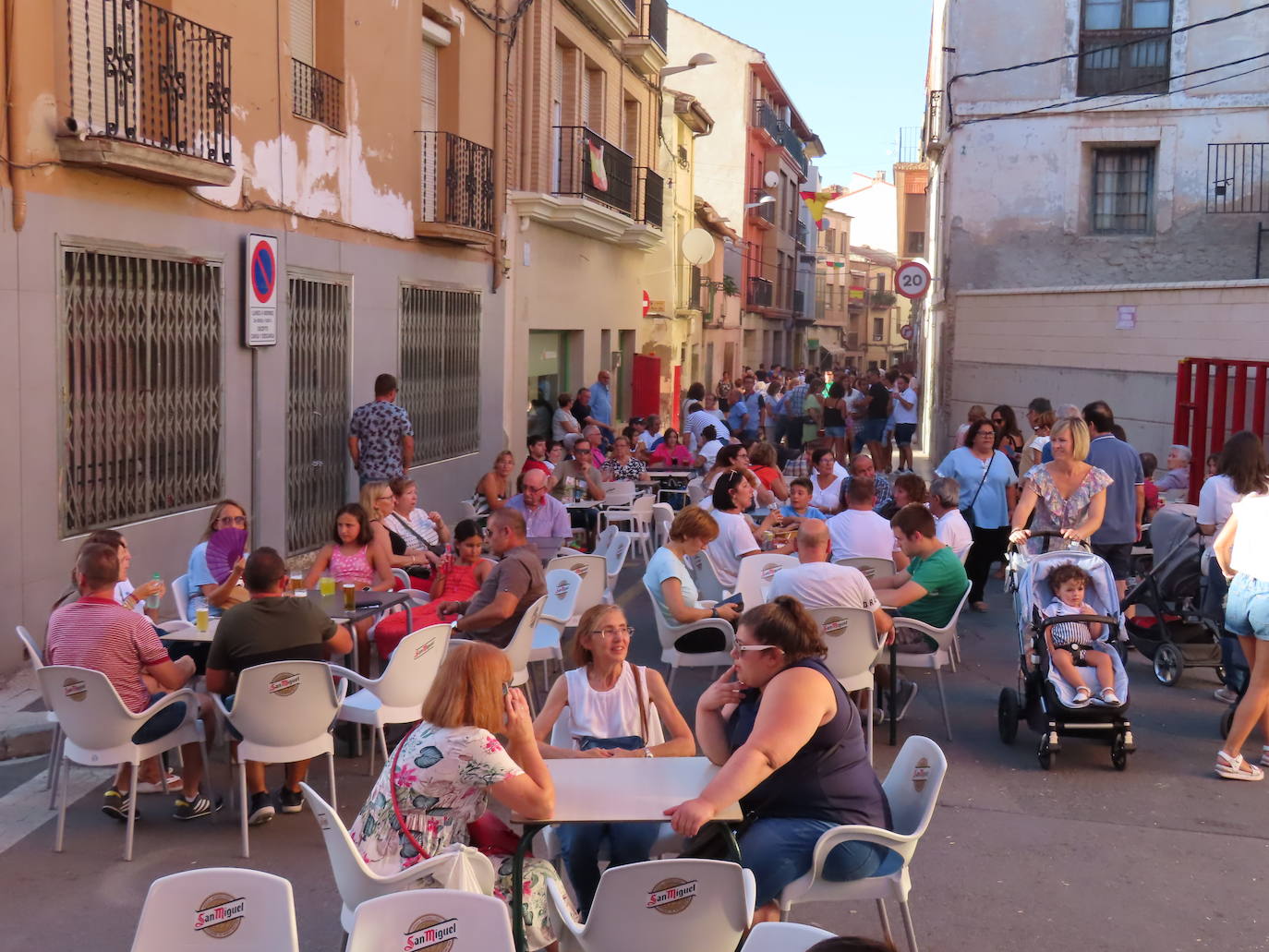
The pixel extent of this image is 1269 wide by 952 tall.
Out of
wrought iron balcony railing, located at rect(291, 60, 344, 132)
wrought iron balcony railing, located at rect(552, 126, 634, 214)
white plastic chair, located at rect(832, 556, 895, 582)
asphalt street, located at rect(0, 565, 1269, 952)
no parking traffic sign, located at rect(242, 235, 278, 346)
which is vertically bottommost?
asphalt street, located at rect(0, 565, 1269, 952)

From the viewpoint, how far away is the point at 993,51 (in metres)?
24.5

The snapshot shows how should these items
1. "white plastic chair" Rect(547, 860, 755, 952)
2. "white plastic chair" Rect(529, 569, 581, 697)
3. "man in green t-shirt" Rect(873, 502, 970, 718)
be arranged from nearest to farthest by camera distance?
"white plastic chair" Rect(547, 860, 755, 952) < "man in green t-shirt" Rect(873, 502, 970, 718) < "white plastic chair" Rect(529, 569, 581, 697)

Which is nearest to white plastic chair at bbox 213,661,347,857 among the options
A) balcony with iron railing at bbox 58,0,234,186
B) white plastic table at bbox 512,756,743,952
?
white plastic table at bbox 512,756,743,952

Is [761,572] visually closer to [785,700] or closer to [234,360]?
[785,700]

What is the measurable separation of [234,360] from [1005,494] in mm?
6667

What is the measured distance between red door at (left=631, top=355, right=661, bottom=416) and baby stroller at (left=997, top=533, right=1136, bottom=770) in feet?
64.9

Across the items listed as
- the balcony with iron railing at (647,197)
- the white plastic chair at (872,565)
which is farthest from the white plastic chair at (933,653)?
the balcony with iron railing at (647,197)

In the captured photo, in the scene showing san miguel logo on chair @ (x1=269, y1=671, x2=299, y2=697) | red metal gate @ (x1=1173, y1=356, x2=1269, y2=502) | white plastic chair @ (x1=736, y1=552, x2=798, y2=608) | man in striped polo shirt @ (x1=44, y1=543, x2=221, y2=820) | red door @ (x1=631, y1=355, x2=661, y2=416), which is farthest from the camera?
red door @ (x1=631, y1=355, x2=661, y2=416)

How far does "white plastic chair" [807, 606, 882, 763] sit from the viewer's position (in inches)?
281

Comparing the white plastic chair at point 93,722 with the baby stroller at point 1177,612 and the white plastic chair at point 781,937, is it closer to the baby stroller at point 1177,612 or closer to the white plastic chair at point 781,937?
the white plastic chair at point 781,937

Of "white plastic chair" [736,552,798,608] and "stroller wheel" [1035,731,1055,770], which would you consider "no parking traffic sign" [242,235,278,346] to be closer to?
"white plastic chair" [736,552,798,608]

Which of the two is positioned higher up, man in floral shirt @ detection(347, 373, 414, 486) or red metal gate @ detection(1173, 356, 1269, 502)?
red metal gate @ detection(1173, 356, 1269, 502)

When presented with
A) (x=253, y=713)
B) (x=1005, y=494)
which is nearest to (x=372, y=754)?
(x=253, y=713)

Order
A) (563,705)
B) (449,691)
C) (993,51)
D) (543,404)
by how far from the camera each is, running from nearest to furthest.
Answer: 1. (449,691)
2. (563,705)
3. (543,404)
4. (993,51)
